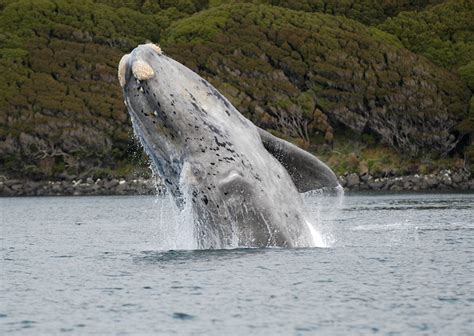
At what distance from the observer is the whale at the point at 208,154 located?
20906 mm

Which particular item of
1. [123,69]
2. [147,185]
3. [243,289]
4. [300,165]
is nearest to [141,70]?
[123,69]

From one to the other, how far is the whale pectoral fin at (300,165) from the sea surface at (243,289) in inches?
29.8

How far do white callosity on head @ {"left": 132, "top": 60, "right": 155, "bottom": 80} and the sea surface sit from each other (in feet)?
11.4

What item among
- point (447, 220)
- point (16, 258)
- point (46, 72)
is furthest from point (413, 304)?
point (46, 72)

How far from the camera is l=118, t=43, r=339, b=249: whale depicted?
2091cm

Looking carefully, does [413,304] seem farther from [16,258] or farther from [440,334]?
[16,258]

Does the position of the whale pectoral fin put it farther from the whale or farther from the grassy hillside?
the grassy hillside

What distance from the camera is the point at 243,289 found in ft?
68.3

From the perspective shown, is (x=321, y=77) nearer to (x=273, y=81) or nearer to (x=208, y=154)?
(x=273, y=81)

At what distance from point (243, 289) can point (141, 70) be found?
15.6ft

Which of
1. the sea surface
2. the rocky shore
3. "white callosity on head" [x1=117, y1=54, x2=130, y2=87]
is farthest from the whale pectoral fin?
the rocky shore

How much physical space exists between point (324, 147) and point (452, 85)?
1856cm

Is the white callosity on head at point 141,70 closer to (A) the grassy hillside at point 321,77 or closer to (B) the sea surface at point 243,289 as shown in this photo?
(B) the sea surface at point 243,289

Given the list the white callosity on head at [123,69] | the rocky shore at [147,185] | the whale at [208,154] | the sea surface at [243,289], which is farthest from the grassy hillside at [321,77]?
the white callosity on head at [123,69]
